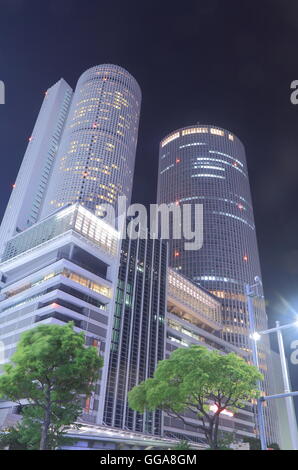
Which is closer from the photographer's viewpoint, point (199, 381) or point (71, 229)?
point (199, 381)

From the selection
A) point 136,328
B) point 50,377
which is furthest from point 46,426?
point 136,328

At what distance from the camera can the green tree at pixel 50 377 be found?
34656 mm

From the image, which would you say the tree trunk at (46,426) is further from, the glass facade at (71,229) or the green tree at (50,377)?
the glass facade at (71,229)

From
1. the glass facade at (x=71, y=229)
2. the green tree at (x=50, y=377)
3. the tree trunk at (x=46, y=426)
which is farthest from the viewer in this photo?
the glass facade at (x=71, y=229)

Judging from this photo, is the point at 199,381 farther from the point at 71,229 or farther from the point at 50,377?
the point at 71,229

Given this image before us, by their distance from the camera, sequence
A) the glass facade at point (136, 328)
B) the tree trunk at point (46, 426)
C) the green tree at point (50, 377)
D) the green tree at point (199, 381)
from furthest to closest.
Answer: the glass facade at point (136, 328) < the green tree at point (199, 381) < the green tree at point (50, 377) < the tree trunk at point (46, 426)

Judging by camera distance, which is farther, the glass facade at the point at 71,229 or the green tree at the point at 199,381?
the glass facade at the point at 71,229

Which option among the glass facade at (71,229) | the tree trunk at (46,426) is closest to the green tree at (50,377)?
the tree trunk at (46,426)

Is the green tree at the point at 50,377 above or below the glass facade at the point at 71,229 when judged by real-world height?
below

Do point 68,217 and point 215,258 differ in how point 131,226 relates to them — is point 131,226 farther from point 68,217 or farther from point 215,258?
point 215,258

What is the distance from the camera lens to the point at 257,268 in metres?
199

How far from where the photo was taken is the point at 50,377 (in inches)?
1368

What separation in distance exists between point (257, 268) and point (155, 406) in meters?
167

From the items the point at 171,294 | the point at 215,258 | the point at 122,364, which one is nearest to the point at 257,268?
the point at 215,258
